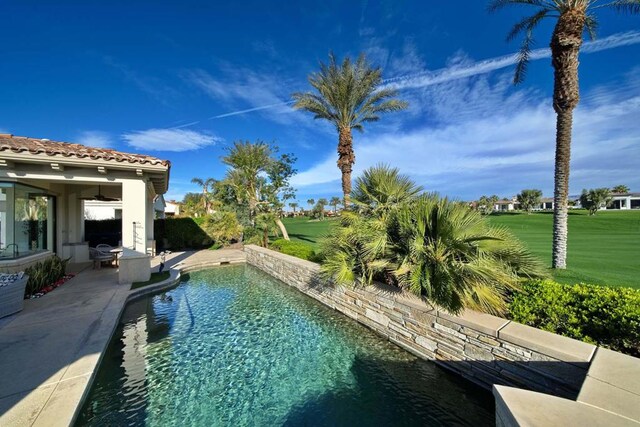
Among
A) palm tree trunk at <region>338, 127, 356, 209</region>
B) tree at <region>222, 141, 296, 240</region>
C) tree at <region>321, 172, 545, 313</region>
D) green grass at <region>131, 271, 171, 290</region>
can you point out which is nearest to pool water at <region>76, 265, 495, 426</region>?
tree at <region>321, 172, 545, 313</region>

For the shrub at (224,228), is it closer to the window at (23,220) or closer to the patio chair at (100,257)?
the patio chair at (100,257)

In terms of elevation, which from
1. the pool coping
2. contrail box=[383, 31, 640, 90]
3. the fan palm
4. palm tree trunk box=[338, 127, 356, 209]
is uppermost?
contrail box=[383, 31, 640, 90]

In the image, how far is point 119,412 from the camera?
3.32 meters

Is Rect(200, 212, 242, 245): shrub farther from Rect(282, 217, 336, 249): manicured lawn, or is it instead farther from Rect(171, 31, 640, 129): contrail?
Rect(171, 31, 640, 129): contrail

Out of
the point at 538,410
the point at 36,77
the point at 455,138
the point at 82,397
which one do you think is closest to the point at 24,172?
the point at 82,397

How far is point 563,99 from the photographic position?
7.57 metres

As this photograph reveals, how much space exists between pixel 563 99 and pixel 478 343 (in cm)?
Result: 771

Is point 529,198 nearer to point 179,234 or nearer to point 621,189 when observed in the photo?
point 621,189

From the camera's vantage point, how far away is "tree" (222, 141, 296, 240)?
20.3m

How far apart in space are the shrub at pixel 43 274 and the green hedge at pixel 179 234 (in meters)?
11.0

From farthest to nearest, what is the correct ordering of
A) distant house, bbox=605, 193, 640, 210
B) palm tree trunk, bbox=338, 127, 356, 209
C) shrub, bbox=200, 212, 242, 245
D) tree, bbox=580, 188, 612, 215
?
distant house, bbox=605, 193, 640, 210, tree, bbox=580, 188, 612, 215, shrub, bbox=200, 212, 242, 245, palm tree trunk, bbox=338, 127, 356, 209

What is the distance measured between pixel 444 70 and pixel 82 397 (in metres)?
18.5

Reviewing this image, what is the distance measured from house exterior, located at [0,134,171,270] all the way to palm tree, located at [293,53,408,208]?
869 cm

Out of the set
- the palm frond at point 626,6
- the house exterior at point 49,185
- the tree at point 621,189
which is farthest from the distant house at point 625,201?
the house exterior at point 49,185
